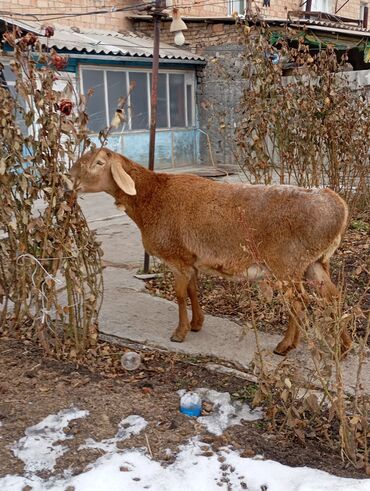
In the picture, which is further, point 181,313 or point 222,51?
point 222,51

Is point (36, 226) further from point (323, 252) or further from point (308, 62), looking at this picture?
point (308, 62)

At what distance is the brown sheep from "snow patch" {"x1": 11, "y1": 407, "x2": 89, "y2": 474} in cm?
133

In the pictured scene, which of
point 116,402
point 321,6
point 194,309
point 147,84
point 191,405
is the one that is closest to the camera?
point 191,405

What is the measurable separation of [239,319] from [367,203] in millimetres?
3835

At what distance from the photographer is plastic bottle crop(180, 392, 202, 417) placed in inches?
129

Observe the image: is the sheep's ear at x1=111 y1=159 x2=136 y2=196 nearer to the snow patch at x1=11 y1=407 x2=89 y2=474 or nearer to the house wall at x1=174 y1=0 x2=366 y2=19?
the snow patch at x1=11 y1=407 x2=89 y2=474

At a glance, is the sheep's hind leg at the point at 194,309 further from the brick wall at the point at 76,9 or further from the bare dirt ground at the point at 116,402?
the brick wall at the point at 76,9

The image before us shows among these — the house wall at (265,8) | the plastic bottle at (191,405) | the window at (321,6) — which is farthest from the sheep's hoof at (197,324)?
the window at (321,6)

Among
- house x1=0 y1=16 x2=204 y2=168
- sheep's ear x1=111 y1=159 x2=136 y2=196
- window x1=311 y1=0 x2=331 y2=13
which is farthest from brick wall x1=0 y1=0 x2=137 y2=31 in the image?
sheep's ear x1=111 y1=159 x2=136 y2=196

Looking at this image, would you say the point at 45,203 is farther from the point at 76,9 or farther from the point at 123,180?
the point at 76,9

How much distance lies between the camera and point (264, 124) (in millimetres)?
5988

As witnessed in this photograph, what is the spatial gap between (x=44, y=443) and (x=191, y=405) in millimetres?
880

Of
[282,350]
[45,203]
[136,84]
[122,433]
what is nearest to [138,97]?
[136,84]

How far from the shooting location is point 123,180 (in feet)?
13.5
